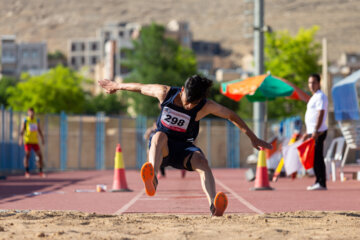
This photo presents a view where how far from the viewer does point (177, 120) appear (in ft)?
25.0

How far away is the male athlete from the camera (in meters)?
7.47

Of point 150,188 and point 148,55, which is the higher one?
point 148,55

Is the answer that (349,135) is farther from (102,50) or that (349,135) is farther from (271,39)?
(102,50)

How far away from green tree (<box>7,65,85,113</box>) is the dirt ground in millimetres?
71804

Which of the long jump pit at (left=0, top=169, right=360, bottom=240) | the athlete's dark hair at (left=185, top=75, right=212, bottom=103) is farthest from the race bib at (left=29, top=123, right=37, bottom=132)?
the athlete's dark hair at (left=185, top=75, right=212, bottom=103)

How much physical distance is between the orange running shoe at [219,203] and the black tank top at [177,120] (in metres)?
0.68

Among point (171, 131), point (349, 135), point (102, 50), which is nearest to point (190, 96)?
point (171, 131)

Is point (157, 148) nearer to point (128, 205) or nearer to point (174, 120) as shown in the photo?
point (174, 120)

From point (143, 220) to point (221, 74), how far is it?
122259 millimetres

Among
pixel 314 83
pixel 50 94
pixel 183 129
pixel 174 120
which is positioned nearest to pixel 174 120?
pixel 174 120

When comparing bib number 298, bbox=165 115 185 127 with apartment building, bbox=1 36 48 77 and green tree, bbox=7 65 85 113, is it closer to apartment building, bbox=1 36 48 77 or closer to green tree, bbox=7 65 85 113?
green tree, bbox=7 65 85 113

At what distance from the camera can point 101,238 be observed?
6039 mm

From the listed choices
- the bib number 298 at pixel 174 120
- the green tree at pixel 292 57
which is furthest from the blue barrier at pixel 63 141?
the green tree at pixel 292 57

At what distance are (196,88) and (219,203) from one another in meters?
1.27
